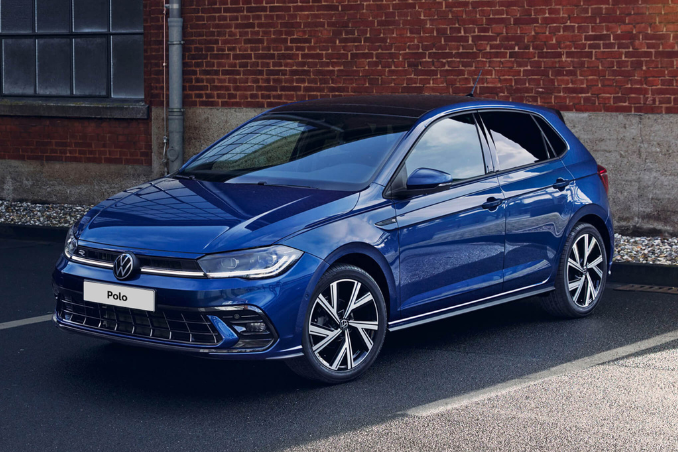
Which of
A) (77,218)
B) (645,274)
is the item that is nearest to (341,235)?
(645,274)

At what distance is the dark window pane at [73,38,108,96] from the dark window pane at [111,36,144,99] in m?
0.16

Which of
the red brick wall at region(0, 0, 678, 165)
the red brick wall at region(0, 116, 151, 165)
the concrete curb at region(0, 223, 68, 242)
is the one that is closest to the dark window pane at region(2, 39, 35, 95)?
the red brick wall at region(0, 116, 151, 165)

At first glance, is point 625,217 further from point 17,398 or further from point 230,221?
point 17,398

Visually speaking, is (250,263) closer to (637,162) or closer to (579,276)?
(579,276)

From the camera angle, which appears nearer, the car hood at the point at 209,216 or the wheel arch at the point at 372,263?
the car hood at the point at 209,216

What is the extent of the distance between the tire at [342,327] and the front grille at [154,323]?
53 cm

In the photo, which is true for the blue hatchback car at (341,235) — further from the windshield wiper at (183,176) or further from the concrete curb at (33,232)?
the concrete curb at (33,232)

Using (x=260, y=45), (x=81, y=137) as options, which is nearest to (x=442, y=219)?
(x=260, y=45)

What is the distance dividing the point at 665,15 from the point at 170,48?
6.23m

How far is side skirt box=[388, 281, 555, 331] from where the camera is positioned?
5.88 m

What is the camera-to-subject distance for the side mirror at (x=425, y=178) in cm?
576

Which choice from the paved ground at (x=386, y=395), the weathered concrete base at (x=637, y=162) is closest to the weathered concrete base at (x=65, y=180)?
the weathered concrete base at (x=637, y=162)

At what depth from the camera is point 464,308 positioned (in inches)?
248

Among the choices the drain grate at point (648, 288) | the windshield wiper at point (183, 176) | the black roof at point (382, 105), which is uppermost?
the black roof at point (382, 105)
